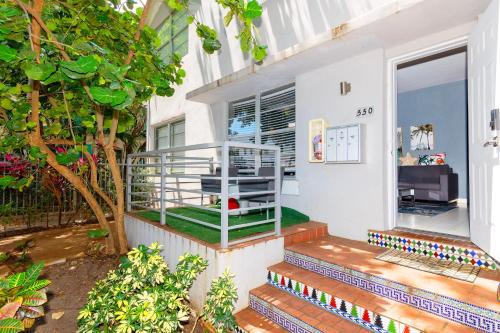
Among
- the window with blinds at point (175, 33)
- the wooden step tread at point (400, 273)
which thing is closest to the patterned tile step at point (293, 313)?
the wooden step tread at point (400, 273)

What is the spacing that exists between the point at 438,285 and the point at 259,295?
5.62 ft

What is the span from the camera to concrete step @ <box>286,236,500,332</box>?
6.63 ft

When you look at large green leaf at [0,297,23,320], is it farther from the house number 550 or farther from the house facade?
the house number 550

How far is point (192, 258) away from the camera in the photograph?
2648mm

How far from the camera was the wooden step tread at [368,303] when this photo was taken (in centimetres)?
202

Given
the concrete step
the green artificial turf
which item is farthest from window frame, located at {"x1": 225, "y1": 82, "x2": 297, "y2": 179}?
the concrete step

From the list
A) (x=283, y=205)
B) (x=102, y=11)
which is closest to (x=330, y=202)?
(x=283, y=205)

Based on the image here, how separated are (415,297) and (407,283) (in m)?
0.13

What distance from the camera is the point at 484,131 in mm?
2691

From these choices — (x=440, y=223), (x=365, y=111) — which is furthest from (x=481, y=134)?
(x=440, y=223)

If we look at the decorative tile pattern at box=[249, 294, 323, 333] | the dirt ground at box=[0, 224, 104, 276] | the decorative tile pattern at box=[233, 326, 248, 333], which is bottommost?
the decorative tile pattern at box=[233, 326, 248, 333]

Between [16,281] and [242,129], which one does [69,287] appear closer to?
[16,281]

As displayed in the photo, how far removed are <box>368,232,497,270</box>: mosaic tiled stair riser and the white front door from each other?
145 millimetres

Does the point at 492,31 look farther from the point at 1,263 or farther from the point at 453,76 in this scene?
the point at 1,263
